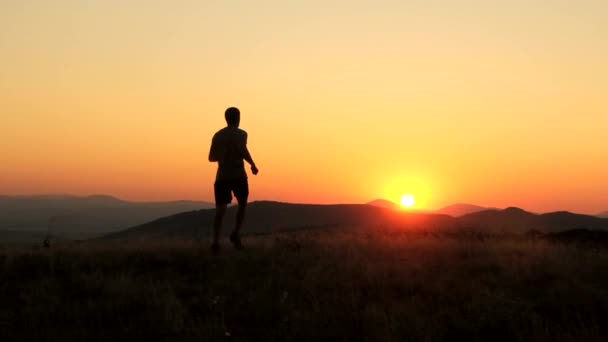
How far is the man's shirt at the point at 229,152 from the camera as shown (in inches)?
348

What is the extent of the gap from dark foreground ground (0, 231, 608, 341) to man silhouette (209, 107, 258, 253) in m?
0.79

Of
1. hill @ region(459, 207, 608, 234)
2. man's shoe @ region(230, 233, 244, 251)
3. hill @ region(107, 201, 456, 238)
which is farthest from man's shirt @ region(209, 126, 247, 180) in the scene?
hill @ region(459, 207, 608, 234)

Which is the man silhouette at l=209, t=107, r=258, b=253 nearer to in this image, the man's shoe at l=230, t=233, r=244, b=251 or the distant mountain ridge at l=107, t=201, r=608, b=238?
the man's shoe at l=230, t=233, r=244, b=251

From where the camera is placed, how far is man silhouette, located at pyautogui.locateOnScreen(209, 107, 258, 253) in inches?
348

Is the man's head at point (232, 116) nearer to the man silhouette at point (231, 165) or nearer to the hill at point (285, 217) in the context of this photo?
the man silhouette at point (231, 165)

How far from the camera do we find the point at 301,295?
237 inches

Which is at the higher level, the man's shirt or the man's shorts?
the man's shirt

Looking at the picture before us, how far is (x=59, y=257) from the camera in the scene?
25.5 ft

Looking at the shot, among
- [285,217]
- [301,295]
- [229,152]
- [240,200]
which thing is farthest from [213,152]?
[285,217]

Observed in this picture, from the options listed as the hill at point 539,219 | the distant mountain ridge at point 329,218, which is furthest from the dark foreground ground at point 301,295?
the hill at point 539,219

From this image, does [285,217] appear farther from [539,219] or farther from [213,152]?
[213,152]

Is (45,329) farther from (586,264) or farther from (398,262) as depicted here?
(586,264)

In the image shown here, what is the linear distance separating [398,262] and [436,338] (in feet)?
9.46

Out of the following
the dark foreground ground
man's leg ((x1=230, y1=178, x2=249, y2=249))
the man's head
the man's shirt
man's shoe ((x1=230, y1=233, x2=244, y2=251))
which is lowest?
the dark foreground ground
